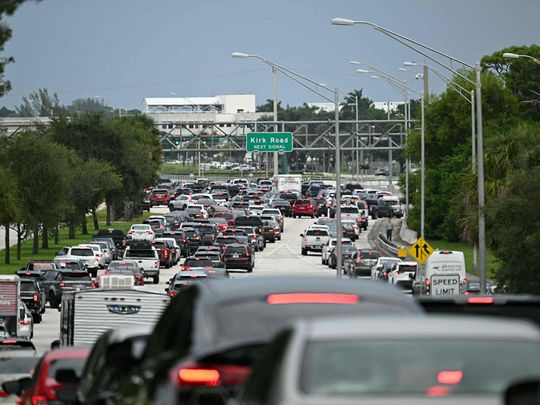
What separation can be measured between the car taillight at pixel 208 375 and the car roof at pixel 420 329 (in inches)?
39.4

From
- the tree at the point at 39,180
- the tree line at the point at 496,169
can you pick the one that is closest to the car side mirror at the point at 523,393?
the tree line at the point at 496,169

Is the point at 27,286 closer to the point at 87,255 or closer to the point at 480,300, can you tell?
the point at 87,255

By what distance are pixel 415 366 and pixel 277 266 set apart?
226 ft

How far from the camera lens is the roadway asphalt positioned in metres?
46.8

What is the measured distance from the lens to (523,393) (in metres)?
6.57

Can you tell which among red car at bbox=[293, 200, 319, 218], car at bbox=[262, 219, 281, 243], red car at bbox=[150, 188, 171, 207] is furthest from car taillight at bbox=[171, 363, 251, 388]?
red car at bbox=[150, 188, 171, 207]

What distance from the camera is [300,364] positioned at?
6926 mm

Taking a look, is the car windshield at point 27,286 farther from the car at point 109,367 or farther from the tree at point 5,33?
the car at point 109,367

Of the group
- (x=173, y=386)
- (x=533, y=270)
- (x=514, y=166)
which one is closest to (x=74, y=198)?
(x=514, y=166)

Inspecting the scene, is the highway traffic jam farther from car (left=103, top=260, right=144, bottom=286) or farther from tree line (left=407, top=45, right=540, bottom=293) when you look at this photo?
car (left=103, top=260, right=144, bottom=286)

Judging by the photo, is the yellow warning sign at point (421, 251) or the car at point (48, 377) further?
the yellow warning sign at point (421, 251)

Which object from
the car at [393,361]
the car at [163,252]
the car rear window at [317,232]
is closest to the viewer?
the car at [393,361]

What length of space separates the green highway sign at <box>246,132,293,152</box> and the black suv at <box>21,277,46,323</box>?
8270cm

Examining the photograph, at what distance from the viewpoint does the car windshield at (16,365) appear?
66.1 feet
